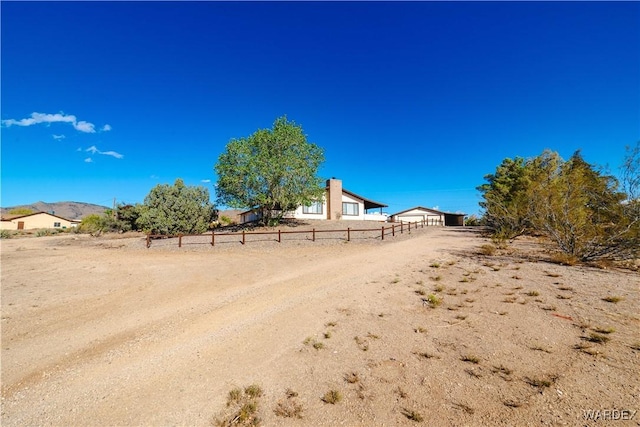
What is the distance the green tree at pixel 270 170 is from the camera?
79.9 ft

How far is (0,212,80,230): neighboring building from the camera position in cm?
5034

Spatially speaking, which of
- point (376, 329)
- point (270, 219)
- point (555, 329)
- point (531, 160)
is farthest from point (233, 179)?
point (531, 160)

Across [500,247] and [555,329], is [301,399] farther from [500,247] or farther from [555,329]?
[500,247]

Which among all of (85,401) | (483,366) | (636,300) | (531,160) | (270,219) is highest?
(531,160)

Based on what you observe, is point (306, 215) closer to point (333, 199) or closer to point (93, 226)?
point (333, 199)

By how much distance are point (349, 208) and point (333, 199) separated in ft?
11.4

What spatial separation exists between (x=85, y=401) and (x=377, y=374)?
3.69 meters

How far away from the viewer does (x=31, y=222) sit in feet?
177

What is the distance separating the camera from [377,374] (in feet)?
12.4

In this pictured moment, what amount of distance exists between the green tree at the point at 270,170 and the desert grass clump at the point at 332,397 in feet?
71.5

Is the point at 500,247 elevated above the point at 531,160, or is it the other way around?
the point at 531,160

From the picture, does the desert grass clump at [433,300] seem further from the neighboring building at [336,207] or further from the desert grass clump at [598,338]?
the neighboring building at [336,207]

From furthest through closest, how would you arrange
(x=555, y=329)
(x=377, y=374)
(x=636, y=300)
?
(x=636, y=300) → (x=555, y=329) → (x=377, y=374)

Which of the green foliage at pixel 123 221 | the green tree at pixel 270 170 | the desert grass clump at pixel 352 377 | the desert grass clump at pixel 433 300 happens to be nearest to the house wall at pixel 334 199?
the green tree at pixel 270 170
